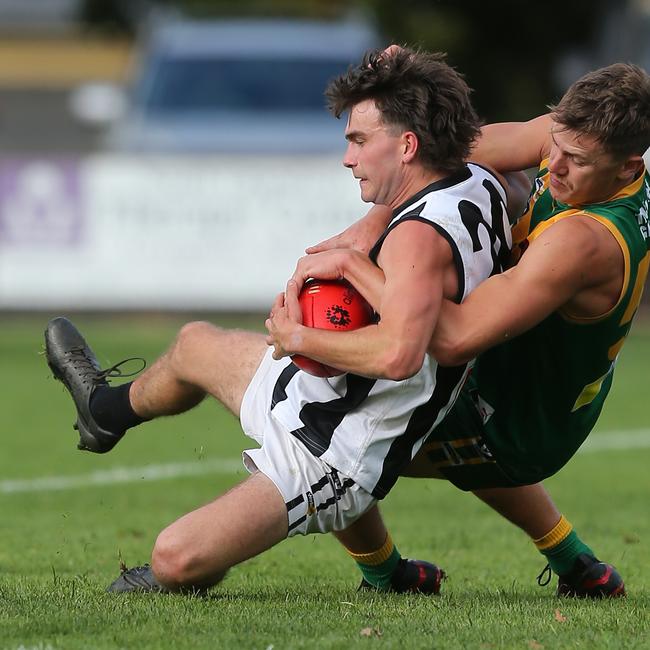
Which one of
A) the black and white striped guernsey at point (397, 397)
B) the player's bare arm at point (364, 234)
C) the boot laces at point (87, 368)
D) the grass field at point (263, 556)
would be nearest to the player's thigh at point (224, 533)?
the grass field at point (263, 556)

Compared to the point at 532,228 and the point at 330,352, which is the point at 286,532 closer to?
the point at 330,352

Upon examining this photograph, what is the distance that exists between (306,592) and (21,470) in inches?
161

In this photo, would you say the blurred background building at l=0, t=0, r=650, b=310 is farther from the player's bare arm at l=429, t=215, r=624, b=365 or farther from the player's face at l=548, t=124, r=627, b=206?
the player's bare arm at l=429, t=215, r=624, b=365

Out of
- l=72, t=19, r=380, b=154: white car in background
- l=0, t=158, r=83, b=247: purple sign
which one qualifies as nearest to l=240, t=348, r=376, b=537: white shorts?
l=72, t=19, r=380, b=154: white car in background

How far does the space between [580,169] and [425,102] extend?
0.55 metres

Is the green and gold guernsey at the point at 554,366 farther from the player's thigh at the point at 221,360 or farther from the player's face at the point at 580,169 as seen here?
the player's thigh at the point at 221,360

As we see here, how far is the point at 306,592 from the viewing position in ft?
18.9

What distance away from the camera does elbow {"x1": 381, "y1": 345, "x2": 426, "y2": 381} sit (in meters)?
4.93

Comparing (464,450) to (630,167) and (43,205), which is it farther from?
(43,205)

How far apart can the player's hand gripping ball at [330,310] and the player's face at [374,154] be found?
0.38 metres

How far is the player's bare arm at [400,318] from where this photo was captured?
4.93 meters

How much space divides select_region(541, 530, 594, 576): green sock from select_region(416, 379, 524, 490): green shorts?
37 centimetres

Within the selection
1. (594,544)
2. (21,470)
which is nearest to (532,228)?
(594,544)

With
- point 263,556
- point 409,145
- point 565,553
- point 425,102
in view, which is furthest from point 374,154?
point 263,556
